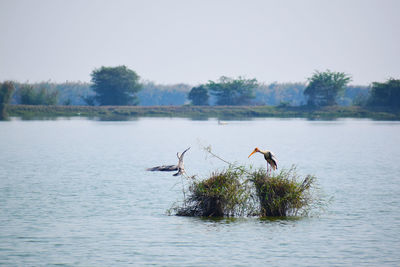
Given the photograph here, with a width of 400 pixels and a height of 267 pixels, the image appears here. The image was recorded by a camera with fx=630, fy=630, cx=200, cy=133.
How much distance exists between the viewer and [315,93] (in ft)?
437

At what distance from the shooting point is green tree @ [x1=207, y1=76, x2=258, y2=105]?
142 meters

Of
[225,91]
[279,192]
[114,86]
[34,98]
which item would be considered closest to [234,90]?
[225,91]

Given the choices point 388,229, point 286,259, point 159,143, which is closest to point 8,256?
point 286,259

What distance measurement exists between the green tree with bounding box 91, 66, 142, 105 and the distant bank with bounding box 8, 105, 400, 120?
3.70m

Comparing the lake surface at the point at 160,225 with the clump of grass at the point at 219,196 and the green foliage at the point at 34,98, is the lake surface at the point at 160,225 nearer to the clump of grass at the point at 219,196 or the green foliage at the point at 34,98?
the clump of grass at the point at 219,196

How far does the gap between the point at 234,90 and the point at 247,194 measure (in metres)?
125

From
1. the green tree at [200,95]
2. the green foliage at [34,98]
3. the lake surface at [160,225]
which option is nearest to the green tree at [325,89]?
the green tree at [200,95]

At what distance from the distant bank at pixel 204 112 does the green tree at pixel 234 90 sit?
12.7 feet

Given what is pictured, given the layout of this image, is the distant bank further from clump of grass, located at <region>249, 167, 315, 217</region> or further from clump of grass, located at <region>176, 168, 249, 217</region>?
clump of grass, located at <region>249, 167, 315, 217</region>

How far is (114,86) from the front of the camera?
136500 mm

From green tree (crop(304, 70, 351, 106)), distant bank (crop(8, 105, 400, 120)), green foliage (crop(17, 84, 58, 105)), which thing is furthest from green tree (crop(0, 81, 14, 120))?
green tree (crop(304, 70, 351, 106))

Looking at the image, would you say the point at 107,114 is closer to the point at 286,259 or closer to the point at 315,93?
the point at 315,93

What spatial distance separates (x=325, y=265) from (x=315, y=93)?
120906 mm

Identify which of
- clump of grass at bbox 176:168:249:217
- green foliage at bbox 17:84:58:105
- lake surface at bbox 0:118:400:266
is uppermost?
green foliage at bbox 17:84:58:105
